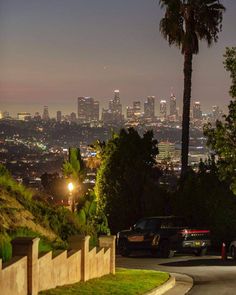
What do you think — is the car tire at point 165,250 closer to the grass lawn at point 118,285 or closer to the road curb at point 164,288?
the grass lawn at point 118,285

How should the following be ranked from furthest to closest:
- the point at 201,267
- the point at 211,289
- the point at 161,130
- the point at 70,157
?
the point at 161,130 < the point at 70,157 < the point at 201,267 < the point at 211,289

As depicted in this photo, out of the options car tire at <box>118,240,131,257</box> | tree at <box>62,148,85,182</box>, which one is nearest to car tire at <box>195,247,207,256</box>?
car tire at <box>118,240,131,257</box>

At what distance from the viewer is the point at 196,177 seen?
3697cm

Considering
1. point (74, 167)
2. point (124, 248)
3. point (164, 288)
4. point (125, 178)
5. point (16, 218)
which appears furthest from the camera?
point (125, 178)

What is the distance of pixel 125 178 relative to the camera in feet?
129

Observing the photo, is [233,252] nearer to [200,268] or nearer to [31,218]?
[200,268]

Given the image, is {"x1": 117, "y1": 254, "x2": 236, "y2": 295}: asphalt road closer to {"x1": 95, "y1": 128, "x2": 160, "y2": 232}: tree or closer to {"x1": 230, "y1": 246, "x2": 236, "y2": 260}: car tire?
{"x1": 230, "y1": 246, "x2": 236, "y2": 260}: car tire

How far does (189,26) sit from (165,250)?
19369 millimetres

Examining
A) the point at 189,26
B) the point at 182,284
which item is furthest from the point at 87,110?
the point at 182,284

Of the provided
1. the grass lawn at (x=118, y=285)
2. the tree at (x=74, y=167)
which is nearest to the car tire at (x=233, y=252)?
the grass lawn at (x=118, y=285)

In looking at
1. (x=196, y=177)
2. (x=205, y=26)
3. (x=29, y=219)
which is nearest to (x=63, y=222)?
(x=29, y=219)

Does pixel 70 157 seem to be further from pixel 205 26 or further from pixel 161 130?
pixel 161 130

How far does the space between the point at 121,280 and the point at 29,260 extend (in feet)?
18.4

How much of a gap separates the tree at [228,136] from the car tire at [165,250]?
3649 mm
